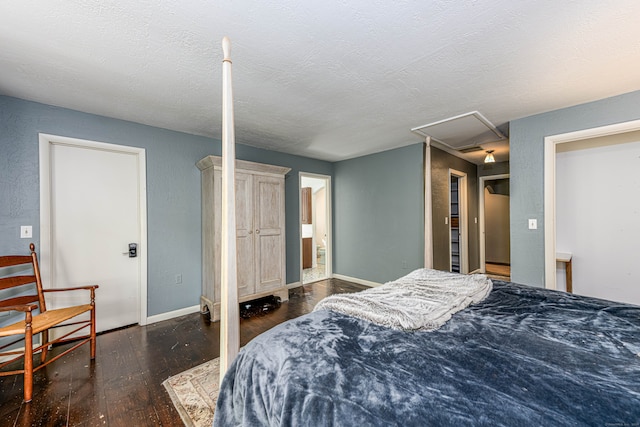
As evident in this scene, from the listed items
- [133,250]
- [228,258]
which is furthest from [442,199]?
[133,250]

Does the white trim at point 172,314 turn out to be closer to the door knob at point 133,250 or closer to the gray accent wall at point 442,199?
the door knob at point 133,250

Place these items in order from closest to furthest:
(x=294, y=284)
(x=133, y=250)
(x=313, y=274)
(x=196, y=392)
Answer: (x=196, y=392)
(x=133, y=250)
(x=294, y=284)
(x=313, y=274)

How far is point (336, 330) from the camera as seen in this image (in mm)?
1238

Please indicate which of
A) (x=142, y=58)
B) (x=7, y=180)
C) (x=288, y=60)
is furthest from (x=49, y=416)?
(x=288, y=60)

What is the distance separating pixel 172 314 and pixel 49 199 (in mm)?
1744

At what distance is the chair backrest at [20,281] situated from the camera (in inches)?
83.1

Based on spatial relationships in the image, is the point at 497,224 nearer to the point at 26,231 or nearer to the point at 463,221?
the point at 463,221

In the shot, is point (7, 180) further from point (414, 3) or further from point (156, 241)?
point (414, 3)

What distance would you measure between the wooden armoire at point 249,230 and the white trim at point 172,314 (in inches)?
5.7

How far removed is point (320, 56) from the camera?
5.90 ft

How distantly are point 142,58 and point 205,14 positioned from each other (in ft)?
2.34

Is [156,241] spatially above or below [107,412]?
above

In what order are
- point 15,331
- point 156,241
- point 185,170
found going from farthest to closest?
point 185,170 → point 156,241 → point 15,331

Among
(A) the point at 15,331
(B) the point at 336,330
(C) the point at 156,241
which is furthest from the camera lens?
(C) the point at 156,241
